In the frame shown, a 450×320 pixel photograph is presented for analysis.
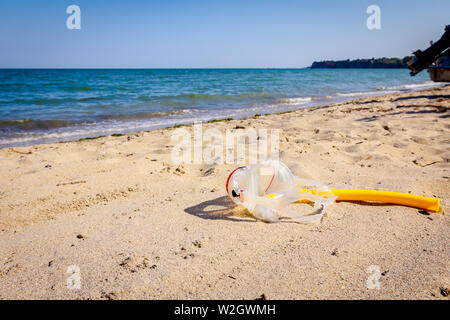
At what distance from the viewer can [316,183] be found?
9.40 ft

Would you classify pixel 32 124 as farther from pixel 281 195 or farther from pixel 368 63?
pixel 368 63

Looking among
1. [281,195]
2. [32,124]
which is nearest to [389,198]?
[281,195]

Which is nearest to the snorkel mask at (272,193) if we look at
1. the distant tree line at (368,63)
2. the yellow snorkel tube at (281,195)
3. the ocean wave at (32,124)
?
the yellow snorkel tube at (281,195)

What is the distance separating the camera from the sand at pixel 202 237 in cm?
164

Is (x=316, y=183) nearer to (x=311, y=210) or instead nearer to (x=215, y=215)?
(x=311, y=210)

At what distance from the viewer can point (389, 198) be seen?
2543mm

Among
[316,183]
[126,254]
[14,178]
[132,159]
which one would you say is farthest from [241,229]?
[14,178]

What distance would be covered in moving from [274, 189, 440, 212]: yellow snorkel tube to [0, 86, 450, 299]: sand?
0.08 m

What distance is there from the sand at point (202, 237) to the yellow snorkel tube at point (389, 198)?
0.08 m

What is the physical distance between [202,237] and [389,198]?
1618mm

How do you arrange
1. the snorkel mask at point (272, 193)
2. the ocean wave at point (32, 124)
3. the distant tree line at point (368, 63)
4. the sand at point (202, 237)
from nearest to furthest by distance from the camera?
the sand at point (202, 237)
the snorkel mask at point (272, 193)
the ocean wave at point (32, 124)
the distant tree line at point (368, 63)

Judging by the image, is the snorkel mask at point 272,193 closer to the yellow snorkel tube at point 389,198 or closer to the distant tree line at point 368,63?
the yellow snorkel tube at point 389,198

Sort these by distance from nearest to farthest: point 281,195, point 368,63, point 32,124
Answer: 1. point 281,195
2. point 32,124
3. point 368,63
